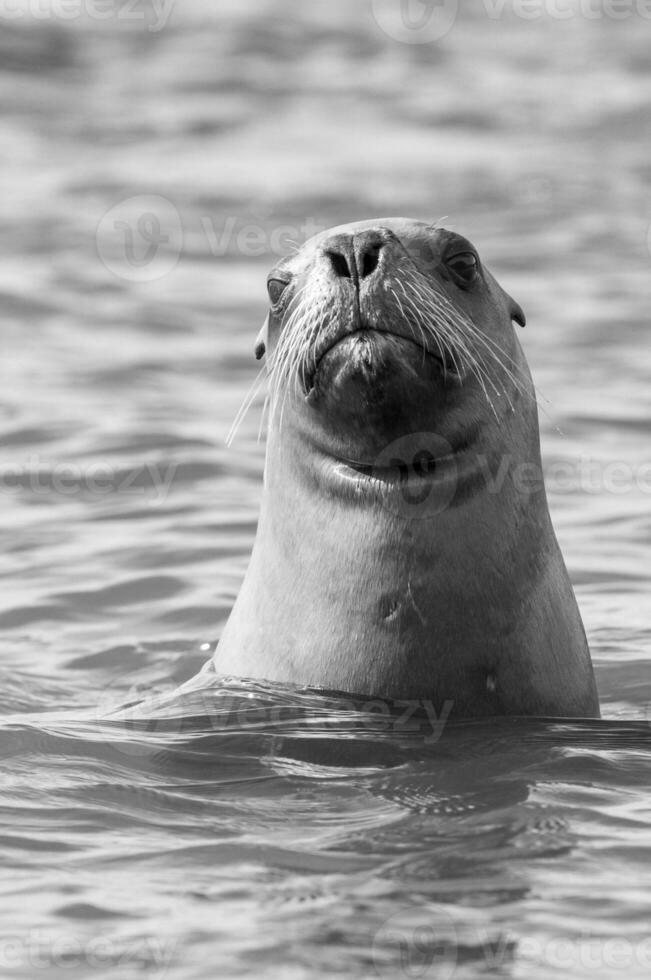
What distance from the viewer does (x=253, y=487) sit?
9883 mm

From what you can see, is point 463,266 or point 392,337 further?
point 463,266

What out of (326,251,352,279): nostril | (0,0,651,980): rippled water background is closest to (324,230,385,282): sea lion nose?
(326,251,352,279): nostril

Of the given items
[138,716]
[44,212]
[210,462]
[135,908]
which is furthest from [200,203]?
[135,908]

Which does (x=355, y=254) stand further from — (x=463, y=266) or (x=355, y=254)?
(x=463, y=266)

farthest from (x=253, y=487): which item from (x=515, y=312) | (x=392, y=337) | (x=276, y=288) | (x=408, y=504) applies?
(x=392, y=337)

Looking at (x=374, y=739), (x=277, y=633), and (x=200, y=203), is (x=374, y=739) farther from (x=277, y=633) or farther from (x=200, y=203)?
(x=200, y=203)

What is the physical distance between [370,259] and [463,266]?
0.45 m

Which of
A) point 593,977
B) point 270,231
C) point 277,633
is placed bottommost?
point 593,977

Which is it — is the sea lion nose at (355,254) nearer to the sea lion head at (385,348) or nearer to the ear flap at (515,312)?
the sea lion head at (385,348)

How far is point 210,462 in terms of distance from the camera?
404 inches

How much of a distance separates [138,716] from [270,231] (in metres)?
9.83

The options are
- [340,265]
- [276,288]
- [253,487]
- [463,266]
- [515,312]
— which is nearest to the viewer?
[340,265]

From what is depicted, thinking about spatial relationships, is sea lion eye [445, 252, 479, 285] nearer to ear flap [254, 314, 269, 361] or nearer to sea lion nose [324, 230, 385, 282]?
sea lion nose [324, 230, 385, 282]

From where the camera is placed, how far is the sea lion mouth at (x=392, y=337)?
5484 mm
